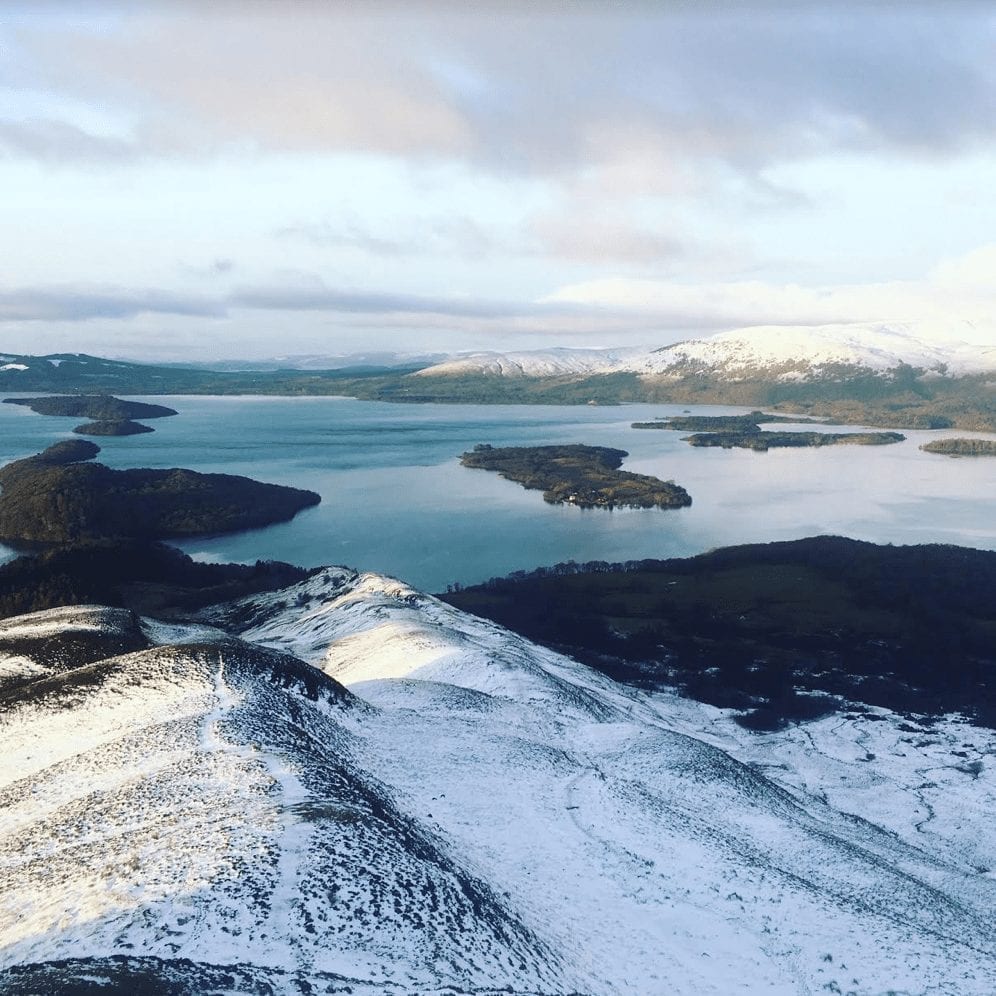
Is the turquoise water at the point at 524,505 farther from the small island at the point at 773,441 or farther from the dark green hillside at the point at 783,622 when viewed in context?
the dark green hillside at the point at 783,622

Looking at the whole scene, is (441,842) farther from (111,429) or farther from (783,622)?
(111,429)

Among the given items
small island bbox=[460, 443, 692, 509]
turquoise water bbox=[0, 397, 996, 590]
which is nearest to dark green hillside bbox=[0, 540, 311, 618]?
turquoise water bbox=[0, 397, 996, 590]

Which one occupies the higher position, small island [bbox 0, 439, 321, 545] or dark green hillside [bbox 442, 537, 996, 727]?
small island [bbox 0, 439, 321, 545]

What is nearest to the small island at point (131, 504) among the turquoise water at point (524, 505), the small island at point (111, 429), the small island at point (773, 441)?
the turquoise water at point (524, 505)

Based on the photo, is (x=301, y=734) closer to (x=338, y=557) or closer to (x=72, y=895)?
(x=72, y=895)

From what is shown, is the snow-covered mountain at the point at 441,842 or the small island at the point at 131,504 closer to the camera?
the snow-covered mountain at the point at 441,842

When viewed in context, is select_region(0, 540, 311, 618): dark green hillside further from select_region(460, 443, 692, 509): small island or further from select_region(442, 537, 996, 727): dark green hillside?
select_region(460, 443, 692, 509): small island
